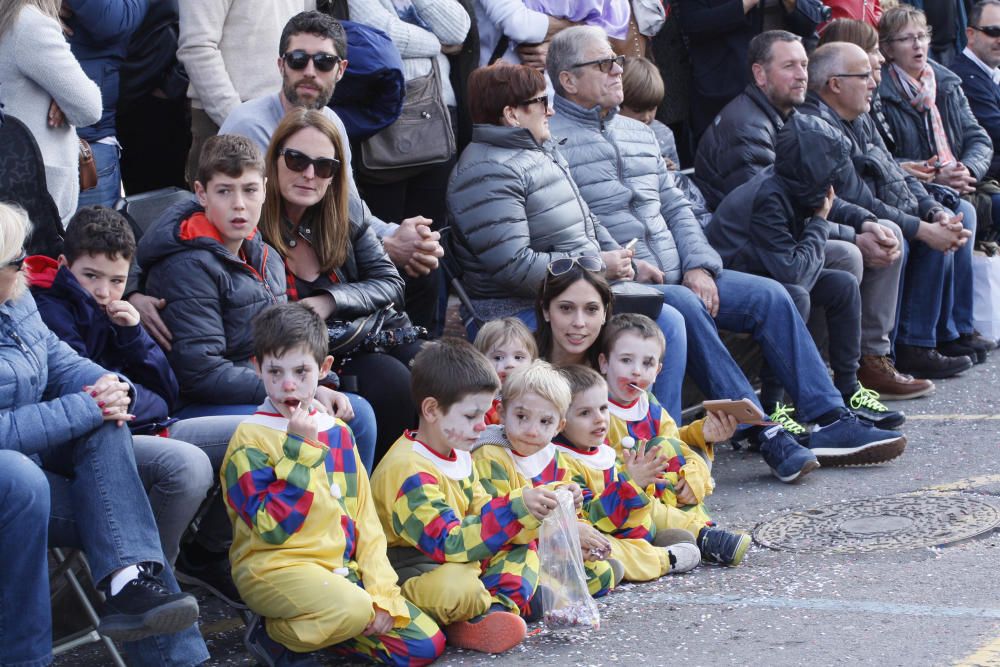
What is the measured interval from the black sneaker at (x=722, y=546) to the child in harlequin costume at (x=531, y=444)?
0.59m

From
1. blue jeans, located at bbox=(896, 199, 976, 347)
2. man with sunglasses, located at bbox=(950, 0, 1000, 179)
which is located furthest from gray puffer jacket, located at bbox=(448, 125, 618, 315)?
man with sunglasses, located at bbox=(950, 0, 1000, 179)

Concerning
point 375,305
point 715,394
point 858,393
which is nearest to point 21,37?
point 375,305

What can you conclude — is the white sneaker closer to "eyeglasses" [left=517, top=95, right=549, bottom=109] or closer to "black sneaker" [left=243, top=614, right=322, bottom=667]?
"black sneaker" [left=243, top=614, right=322, bottom=667]

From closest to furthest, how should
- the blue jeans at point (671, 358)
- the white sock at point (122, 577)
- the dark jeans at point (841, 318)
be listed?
the white sock at point (122, 577)
the blue jeans at point (671, 358)
the dark jeans at point (841, 318)

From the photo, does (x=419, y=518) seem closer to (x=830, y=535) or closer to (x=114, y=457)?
(x=114, y=457)

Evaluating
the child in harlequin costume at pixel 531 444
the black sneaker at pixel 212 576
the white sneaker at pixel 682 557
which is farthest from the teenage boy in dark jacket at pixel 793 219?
the black sneaker at pixel 212 576

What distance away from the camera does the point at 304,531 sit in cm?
466

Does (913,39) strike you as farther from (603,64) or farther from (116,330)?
(116,330)

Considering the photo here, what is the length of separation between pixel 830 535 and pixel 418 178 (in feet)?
9.14

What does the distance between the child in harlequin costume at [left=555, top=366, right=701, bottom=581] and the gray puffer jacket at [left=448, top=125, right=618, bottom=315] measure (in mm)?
1199

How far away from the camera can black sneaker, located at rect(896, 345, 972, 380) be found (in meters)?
9.12

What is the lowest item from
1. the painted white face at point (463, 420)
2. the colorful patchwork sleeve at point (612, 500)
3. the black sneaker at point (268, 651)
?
the black sneaker at point (268, 651)

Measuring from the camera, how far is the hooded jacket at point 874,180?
8.91 meters

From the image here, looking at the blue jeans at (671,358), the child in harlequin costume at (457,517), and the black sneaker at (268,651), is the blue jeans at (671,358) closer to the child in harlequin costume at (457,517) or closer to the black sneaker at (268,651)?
the child in harlequin costume at (457,517)
